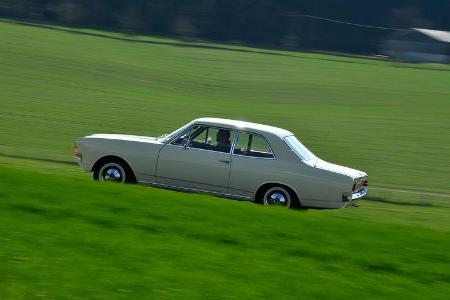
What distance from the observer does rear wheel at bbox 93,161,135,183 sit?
42.0 feet

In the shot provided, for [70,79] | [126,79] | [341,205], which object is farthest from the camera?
[126,79]

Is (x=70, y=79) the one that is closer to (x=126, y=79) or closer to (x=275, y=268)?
(x=126, y=79)

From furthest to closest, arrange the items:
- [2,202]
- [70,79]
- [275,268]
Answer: [70,79], [2,202], [275,268]

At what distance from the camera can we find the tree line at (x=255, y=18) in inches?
2685

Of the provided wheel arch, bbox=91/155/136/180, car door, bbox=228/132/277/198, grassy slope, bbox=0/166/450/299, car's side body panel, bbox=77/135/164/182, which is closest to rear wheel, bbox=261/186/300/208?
car door, bbox=228/132/277/198

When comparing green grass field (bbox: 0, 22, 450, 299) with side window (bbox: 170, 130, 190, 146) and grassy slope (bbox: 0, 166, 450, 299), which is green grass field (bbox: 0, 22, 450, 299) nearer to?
grassy slope (bbox: 0, 166, 450, 299)

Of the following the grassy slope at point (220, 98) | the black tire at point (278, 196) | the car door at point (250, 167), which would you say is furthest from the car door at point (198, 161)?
the grassy slope at point (220, 98)

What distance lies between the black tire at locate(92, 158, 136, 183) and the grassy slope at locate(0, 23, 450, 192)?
596 cm

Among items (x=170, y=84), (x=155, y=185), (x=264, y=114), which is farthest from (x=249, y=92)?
(x=155, y=185)

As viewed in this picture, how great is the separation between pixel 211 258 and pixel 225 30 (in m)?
74.5

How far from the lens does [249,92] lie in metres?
41.4

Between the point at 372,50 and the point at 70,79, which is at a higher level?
the point at 372,50

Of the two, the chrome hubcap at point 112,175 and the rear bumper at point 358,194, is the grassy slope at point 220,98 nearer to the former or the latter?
the chrome hubcap at point 112,175

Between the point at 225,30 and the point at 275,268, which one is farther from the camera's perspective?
the point at 225,30
